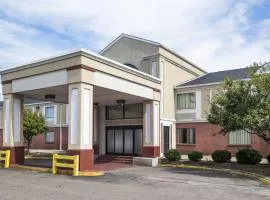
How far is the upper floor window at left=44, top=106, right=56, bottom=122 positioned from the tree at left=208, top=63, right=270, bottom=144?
26.8 metres

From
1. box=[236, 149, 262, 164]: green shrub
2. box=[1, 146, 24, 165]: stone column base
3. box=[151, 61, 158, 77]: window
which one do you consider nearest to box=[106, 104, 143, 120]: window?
box=[151, 61, 158, 77]: window

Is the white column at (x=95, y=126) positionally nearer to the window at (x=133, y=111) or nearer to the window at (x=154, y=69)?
the window at (x=133, y=111)

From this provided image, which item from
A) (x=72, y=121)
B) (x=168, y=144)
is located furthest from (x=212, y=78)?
(x=72, y=121)

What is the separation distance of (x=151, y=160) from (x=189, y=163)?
2.65 meters

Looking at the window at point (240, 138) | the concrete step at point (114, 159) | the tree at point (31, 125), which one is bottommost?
the concrete step at point (114, 159)

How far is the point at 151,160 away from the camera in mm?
24984

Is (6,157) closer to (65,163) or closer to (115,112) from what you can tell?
(65,163)

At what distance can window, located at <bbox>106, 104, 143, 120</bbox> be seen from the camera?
29.7 metres

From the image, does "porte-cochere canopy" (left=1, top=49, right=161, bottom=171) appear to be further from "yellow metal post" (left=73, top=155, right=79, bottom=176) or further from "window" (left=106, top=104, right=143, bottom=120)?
"window" (left=106, top=104, right=143, bottom=120)

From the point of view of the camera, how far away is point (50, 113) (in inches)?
1767

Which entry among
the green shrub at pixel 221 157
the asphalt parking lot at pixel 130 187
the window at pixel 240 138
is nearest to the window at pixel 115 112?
the green shrub at pixel 221 157

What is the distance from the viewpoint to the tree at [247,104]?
19.3m

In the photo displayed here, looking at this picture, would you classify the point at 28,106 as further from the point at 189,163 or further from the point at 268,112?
the point at 268,112

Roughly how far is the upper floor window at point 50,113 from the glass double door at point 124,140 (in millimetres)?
15081
